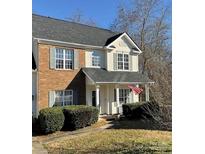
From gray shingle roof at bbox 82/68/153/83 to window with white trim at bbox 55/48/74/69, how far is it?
949 mm

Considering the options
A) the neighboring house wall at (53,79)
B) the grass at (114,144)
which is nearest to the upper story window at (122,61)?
the neighboring house wall at (53,79)

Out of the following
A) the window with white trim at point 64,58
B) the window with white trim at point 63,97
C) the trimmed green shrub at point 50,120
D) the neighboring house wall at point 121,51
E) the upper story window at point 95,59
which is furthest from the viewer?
the neighboring house wall at point 121,51

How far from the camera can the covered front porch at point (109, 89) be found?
1385 cm

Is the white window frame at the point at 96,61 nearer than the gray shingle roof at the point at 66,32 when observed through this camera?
No

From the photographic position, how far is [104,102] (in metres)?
15.2

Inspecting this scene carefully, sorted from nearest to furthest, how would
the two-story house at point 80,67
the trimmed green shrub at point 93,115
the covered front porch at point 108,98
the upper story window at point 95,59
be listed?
the trimmed green shrub at point 93,115
the two-story house at point 80,67
the covered front porch at point 108,98
the upper story window at point 95,59

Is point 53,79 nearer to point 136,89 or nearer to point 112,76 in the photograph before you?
point 112,76

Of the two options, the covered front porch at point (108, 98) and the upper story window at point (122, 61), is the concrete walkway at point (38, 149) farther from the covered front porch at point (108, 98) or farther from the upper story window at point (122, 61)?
the upper story window at point (122, 61)

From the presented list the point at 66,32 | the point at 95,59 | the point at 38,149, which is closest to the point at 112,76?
the point at 95,59

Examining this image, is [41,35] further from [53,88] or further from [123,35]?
[123,35]

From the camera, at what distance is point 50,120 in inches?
386

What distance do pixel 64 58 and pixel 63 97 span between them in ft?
6.45

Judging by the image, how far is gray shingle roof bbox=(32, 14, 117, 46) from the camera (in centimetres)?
1297
